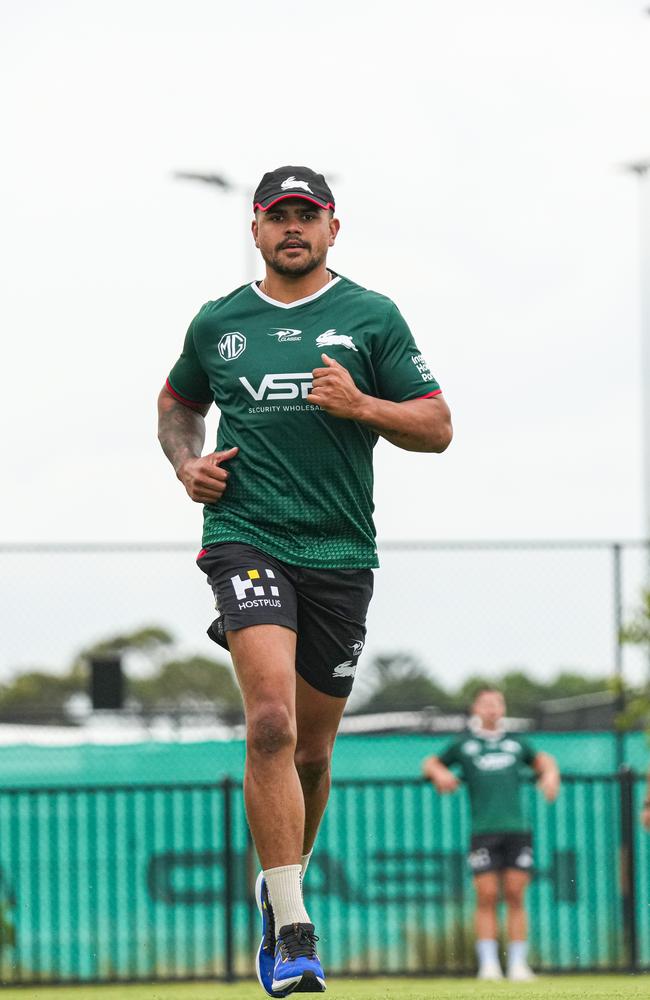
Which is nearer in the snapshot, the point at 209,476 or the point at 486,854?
the point at 209,476

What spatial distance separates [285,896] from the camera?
5.21 meters

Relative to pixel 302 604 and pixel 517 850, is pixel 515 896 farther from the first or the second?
pixel 302 604

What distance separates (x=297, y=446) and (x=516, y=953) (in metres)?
7.26

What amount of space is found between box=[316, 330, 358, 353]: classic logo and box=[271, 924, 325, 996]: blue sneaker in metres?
1.82

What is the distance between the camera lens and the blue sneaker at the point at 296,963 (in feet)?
16.4

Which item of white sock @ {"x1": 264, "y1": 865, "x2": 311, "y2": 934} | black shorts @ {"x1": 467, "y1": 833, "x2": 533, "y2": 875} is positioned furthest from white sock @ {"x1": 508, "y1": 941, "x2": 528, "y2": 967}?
white sock @ {"x1": 264, "y1": 865, "x2": 311, "y2": 934}

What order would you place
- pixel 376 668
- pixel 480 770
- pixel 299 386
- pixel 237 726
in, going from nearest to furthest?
pixel 299 386, pixel 480 770, pixel 237 726, pixel 376 668

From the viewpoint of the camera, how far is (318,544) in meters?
5.60

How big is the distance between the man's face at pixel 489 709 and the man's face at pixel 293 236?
7.43 meters

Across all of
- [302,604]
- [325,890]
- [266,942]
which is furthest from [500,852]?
[302,604]

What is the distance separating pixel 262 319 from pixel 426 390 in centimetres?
59

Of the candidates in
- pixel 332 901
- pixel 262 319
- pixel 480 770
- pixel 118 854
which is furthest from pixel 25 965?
pixel 262 319

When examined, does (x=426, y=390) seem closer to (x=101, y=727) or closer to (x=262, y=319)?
(x=262, y=319)

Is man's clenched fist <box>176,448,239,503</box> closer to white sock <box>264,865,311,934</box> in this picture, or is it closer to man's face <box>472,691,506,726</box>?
white sock <box>264,865,311,934</box>
